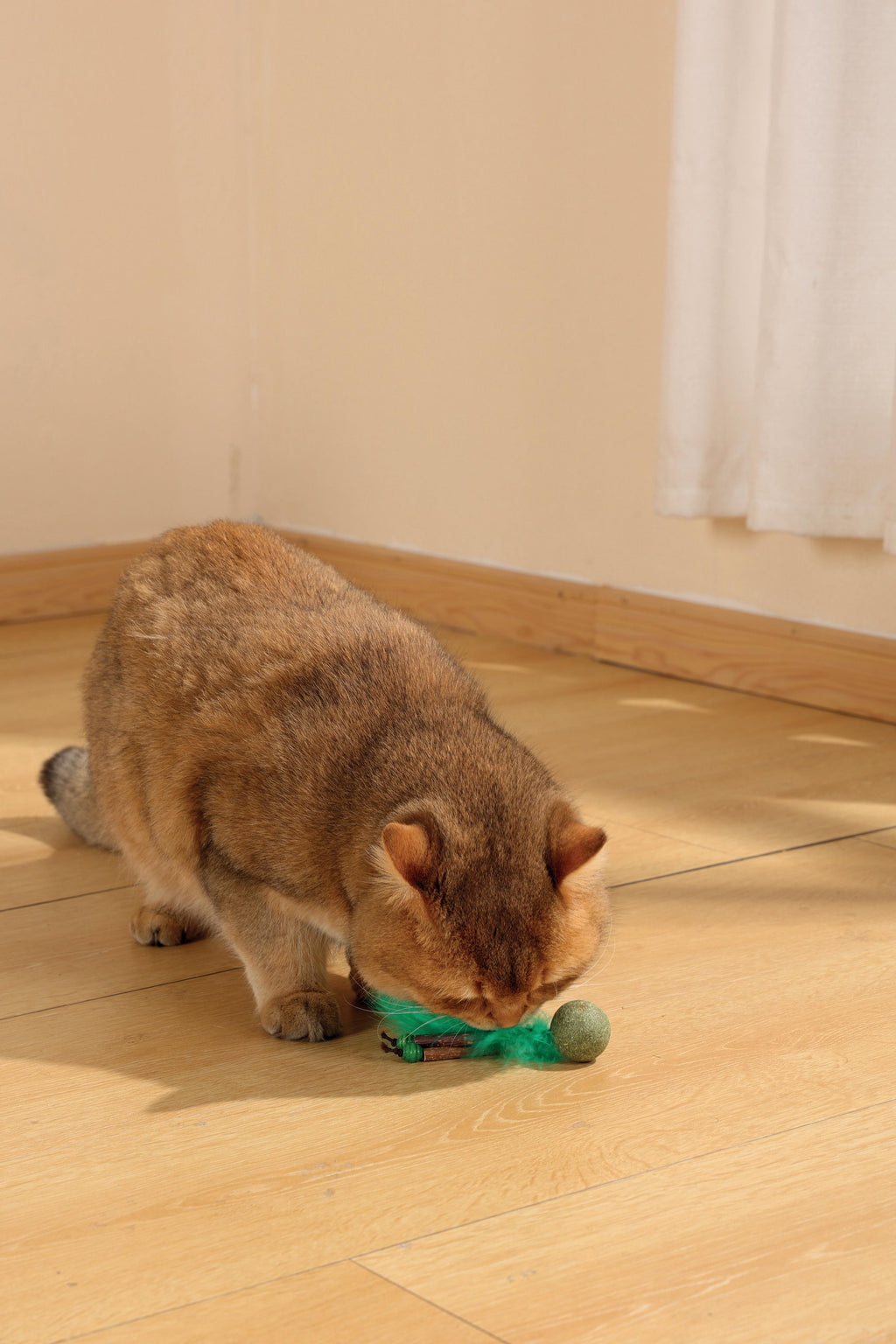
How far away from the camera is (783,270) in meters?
2.98

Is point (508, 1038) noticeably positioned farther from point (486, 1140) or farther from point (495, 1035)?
point (486, 1140)

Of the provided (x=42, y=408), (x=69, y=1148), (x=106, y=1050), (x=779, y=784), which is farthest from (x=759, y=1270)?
(x=42, y=408)

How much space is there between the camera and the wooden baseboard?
10.5 ft

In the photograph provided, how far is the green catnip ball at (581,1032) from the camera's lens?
1657 millimetres

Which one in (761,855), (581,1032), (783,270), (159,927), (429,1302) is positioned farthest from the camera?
(783,270)

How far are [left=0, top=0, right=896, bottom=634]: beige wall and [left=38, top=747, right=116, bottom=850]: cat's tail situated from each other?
63.4 inches

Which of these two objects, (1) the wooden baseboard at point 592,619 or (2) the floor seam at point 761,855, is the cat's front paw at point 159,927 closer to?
(2) the floor seam at point 761,855

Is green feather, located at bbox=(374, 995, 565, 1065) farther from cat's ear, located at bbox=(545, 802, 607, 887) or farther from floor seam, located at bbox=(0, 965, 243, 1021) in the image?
floor seam, located at bbox=(0, 965, 243, 1021)

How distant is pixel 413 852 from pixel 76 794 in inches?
40.3

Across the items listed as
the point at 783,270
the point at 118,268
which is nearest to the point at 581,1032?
the point at 783,270

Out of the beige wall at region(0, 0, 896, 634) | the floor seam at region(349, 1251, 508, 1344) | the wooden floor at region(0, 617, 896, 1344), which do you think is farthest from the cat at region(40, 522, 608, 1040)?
the beige wall at region(0, 0, 896, 634)

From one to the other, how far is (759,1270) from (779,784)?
1.51m

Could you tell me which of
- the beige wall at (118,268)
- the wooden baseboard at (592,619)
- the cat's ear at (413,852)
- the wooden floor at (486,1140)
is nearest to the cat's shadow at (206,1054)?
the wooden floor at (486,1140)

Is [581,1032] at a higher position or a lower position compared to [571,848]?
lower
